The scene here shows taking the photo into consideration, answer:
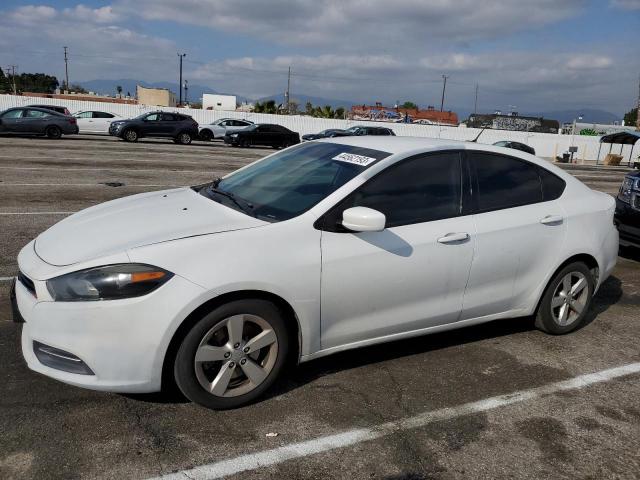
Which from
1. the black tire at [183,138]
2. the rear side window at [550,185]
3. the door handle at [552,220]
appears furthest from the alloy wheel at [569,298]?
the black tire at [183,138]

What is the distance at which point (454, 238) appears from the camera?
152 inches

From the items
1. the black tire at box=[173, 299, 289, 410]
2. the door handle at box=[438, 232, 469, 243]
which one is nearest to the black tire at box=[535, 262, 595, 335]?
the door handle at box=[438, 232, 469, 243]

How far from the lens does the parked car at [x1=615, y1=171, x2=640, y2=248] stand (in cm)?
714

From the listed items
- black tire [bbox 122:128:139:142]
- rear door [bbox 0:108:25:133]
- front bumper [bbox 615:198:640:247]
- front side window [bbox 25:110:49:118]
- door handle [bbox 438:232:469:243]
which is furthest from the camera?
black tire [bbox 122:128:139:142]

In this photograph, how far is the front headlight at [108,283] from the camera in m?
2.96

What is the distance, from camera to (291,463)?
→ 2.86 m

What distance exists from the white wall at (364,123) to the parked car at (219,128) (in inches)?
259

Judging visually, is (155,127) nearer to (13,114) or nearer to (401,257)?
(13,114)

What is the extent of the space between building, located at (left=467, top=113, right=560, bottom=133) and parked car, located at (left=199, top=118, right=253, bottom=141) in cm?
3474

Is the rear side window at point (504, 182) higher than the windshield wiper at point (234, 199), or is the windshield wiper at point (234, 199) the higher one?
the rear side window at point (504, 182)

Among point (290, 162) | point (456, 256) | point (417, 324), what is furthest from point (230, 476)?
point (290, 162)

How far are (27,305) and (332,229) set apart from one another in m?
1.75

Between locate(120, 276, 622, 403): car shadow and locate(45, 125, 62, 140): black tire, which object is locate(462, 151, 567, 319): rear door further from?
locate(45, 125, 62, 140): black tire

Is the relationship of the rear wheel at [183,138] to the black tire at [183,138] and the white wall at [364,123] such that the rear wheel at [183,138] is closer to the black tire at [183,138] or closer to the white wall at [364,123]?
the black tire at [183,138]
